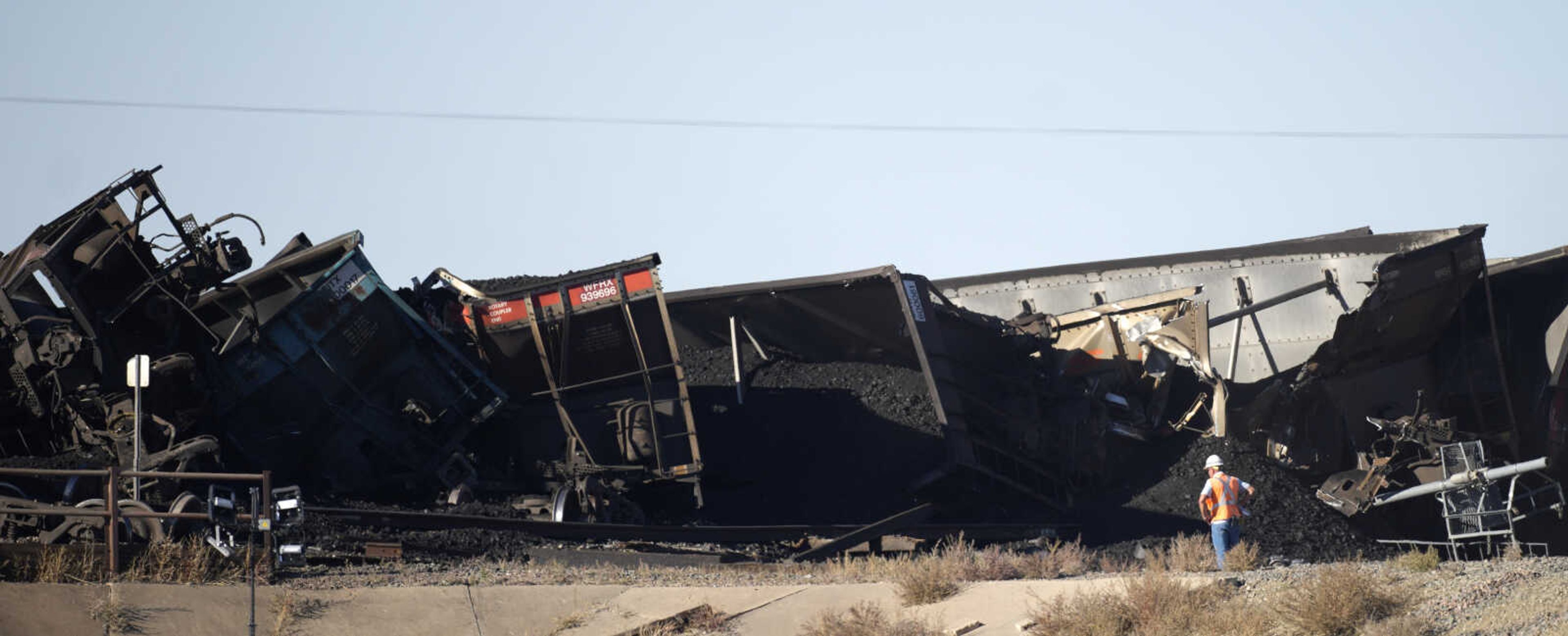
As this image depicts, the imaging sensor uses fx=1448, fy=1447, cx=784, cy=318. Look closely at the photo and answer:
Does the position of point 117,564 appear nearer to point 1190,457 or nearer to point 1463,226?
point 1190,457

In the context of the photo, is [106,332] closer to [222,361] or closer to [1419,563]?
[222,361]

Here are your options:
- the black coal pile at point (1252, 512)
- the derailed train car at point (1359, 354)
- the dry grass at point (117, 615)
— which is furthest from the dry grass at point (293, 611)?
the derailed train car at point (1359, 354)

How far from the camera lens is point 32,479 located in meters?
11.3

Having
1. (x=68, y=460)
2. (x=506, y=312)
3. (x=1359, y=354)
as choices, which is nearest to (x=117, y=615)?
(x=68, y=460)

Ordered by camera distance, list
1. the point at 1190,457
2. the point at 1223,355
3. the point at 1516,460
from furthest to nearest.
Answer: the point at 1223,355 → the point at 1516,460 → the point at 1190,457

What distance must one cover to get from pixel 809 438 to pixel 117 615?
8.26 meters

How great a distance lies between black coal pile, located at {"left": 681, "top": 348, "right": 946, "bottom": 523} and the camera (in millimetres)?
14492

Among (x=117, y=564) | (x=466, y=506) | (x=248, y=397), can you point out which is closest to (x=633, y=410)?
(x=466, y=506)

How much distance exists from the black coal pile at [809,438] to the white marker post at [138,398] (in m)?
5.20

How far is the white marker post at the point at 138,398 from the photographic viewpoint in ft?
34.2

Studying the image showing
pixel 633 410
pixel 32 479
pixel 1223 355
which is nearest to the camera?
pixel 32 479

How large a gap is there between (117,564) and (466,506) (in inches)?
151

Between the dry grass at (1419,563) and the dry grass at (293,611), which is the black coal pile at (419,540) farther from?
the dry grass at (1419,563)

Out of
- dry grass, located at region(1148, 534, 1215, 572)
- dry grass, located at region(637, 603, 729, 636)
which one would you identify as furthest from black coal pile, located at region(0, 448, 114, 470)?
dry grass, located at region(1148, 534, 1215, 572)
